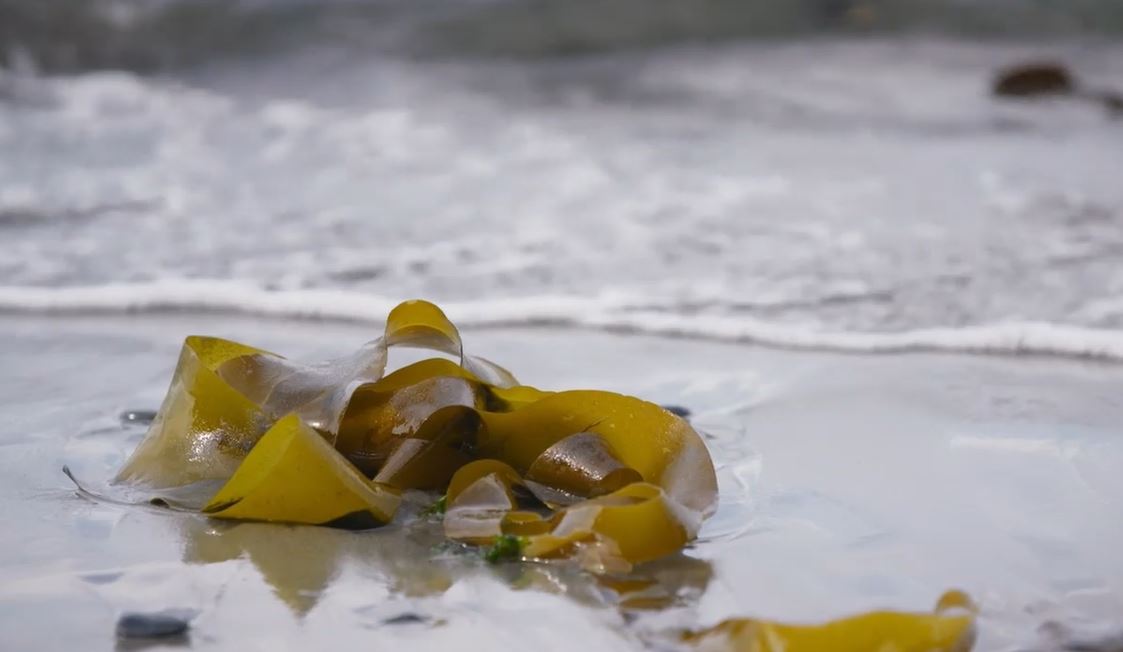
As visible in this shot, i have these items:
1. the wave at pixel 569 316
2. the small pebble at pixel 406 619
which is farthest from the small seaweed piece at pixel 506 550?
the wave at pixel 569 316

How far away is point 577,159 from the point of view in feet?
15.7

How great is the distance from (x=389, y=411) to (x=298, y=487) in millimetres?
227

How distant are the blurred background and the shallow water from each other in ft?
1.59

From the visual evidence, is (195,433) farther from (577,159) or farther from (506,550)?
(577,159)

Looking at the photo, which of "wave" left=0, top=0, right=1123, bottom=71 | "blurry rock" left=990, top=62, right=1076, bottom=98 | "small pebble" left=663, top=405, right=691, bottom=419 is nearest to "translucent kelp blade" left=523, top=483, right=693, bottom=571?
"small pebble" left=663, top=405, right=691, bottom=419

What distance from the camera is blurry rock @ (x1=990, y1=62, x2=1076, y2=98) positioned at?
5.88 m

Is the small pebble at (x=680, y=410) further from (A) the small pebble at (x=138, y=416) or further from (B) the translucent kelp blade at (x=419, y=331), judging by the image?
(A) the small pebble at (x=138, y=416)

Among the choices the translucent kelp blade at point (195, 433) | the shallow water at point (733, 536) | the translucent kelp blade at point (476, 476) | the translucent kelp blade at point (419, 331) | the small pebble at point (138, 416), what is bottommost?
the shallow water at point (733, 536)

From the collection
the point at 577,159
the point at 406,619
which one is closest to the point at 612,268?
the point at 577,159

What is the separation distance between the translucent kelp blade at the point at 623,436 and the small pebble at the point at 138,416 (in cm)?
64

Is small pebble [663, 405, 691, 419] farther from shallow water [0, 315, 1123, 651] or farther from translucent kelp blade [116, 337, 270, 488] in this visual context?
translucent kelp blade [116, 337, 270, 488]

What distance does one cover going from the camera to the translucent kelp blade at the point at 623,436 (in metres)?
1.67

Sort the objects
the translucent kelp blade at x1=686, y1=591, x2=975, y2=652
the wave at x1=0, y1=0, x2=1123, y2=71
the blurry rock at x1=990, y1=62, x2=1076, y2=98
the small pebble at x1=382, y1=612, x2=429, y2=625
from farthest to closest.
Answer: the wave at x1=0, y1=0, x2=1123, y2=71 < the blurry rock at x1=990, y1=62, x2=1076, y2=98 < the small pebble at x1=382, y1=612, x2=429, y2=625 < the translucent kelp blade at x1=686, y1=591, x2=975, y2=652

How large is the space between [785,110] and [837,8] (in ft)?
6.62
